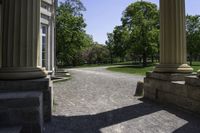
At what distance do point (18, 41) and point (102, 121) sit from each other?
2527 mm

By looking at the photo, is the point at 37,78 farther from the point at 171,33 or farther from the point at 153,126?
the point at 171,33

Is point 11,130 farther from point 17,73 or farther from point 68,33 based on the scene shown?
point 68,33

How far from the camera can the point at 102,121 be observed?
→ 5.76 meters

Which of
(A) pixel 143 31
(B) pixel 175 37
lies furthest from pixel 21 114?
(A) pixel 143 31

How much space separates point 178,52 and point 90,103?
10.2 feet

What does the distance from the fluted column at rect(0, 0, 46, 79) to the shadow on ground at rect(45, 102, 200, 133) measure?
123 cm

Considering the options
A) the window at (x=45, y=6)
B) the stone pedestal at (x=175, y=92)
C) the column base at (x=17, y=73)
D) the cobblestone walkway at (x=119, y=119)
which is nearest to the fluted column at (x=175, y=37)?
the stone pedestal at (x=175, y=92)

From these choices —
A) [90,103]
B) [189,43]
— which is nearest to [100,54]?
[189,43]

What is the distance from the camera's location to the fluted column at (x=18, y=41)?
221 inches

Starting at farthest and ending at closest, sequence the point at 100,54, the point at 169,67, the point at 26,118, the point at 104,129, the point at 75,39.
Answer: the point at 100,54, the point at 75,39, the point at 169,67, the point at 104,129, the point at 26,118

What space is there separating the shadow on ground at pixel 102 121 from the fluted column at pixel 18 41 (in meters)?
1.23

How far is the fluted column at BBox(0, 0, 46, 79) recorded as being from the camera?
5.62 metres

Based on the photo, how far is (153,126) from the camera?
5316 millimetres

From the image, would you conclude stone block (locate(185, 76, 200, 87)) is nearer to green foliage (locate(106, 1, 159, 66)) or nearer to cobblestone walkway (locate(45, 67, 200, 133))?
cobblestone walkway (locate(45, 67, 200, 133))
